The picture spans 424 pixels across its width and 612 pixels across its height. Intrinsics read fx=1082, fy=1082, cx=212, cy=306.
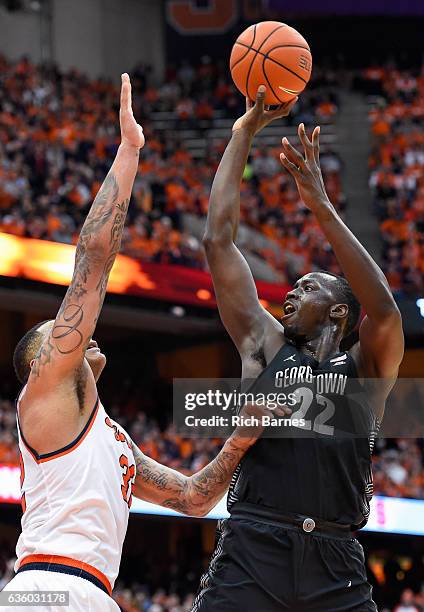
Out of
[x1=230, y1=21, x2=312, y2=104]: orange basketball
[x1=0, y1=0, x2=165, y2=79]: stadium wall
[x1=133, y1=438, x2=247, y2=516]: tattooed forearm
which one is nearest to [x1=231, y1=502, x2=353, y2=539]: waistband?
[x1=133, y1=438, x2=247, y2=516]: tattooed forearm

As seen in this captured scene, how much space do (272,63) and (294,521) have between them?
2.04 m

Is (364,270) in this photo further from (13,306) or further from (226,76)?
(226,76)

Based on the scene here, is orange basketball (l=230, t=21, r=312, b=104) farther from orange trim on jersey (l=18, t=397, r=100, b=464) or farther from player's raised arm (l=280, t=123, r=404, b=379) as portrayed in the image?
orange trim on jersey (l=18, t=397, r=100, b=464)

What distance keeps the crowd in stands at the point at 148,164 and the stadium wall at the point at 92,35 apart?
3.48 feet

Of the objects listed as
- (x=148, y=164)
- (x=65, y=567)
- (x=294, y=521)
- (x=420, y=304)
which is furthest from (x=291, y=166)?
(x=148, y=164)

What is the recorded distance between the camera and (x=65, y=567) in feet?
12.7

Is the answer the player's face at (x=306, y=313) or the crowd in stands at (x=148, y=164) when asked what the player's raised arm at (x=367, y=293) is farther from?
the crowd in stands at (x=148, y=164)

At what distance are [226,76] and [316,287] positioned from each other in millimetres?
22701

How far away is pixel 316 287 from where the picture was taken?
4340mm

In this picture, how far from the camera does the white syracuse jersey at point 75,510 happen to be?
3.90 m

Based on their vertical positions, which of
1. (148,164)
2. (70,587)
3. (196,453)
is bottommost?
(196,453)

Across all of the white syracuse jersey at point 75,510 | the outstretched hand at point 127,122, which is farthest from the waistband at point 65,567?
the outstretched hand at point 127,122

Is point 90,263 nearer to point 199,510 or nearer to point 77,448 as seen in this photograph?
point 77,448

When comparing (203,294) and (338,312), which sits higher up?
(338,312)
